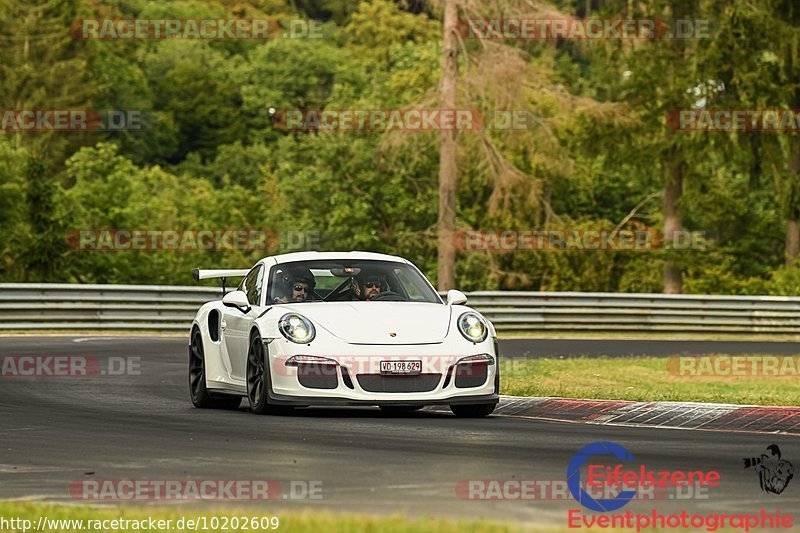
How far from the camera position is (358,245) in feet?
191

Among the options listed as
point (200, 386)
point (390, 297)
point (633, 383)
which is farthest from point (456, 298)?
point (633, 383)

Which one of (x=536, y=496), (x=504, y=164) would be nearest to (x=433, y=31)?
(x=504, y=164)

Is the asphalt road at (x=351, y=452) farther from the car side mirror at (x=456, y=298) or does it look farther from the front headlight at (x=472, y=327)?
the car side mirror at (x=456, y=298)

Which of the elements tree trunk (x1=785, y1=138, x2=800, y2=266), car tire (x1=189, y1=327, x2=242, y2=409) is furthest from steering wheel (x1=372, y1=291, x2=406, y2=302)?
tree trunk (x1=785, y1=138, x2=800, y2=266)

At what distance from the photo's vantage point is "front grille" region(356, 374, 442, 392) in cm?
1438

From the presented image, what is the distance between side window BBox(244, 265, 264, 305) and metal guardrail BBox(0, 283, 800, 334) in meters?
17.8

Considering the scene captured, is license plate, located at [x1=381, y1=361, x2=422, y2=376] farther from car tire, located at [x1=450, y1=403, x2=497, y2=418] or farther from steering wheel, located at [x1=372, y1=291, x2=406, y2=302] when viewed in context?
steering wheel, located at [x1=372, y1=291, x2=406, y2=302]

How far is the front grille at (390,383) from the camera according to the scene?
14.4 meters

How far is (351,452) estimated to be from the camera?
1165cm

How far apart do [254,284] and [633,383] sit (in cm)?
663

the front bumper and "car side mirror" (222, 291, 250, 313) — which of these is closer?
the front bumper

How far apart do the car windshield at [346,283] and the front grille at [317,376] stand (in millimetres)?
1215

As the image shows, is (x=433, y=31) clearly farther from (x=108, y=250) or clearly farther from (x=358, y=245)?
(x=108, y=250)

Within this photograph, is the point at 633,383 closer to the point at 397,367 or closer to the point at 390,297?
the point at 390,297
